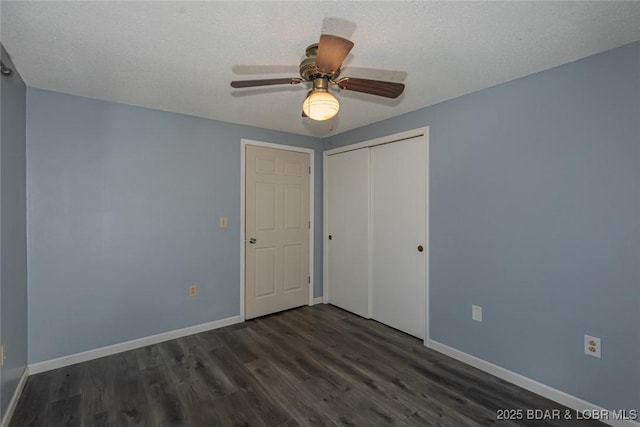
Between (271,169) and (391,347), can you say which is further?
(271,169)

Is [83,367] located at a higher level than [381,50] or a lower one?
lower

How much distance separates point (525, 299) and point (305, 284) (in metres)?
2.50

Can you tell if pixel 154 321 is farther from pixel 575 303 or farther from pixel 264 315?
pixel 575 303

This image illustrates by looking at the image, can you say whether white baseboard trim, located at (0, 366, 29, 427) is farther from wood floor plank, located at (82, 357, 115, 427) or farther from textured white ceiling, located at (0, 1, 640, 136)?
textured white ceiling, located at (0, 1, 640, 136)

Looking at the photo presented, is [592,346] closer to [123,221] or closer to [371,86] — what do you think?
[371,86]

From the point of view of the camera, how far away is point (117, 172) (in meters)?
2.73

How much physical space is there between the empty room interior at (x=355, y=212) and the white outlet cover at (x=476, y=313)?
15 millimetres

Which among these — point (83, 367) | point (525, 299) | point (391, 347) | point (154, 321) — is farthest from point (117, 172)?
point (525, 299)

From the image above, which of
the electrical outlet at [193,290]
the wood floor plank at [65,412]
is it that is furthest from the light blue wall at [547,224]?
the wood floor plank at [65,412]

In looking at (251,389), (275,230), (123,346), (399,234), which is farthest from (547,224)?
(123,346)

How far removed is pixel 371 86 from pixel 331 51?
1.42 feet

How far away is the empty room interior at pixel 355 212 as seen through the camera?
1722 mm

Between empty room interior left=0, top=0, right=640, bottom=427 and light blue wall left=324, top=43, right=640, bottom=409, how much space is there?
13 mm

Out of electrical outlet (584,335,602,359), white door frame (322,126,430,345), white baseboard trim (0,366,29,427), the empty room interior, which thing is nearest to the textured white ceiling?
the empty room interior
